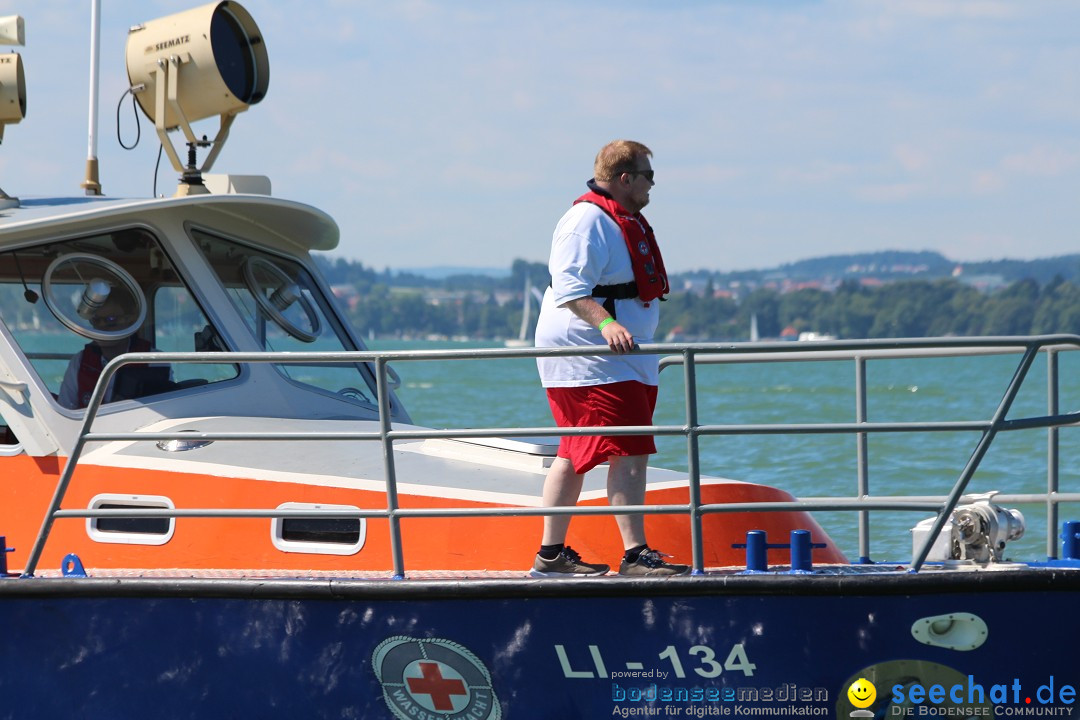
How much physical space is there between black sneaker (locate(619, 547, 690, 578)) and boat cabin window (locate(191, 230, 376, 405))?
6.73ft

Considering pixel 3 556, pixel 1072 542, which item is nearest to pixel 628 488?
pixel 1072 542

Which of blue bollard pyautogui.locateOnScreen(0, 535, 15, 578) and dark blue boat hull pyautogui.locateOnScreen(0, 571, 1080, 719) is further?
blue bollard pyautogui.locateOnScreen(0, 535, 15, 578)

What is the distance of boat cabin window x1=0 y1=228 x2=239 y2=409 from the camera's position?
5.41 meters

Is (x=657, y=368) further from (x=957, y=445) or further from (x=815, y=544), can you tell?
(x=957, y=445)

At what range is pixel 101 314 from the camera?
5562 millimetres

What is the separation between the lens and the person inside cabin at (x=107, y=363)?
17.6 feet

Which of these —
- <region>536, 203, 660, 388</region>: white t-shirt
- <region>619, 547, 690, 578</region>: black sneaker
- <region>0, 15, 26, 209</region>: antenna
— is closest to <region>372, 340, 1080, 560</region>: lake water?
<region>536, 203, 660, 388</region>: white t-shirt

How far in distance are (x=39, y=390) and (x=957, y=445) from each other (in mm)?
15962

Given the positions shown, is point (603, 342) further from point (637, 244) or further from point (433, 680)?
point (433, 680)

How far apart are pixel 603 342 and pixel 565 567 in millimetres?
752

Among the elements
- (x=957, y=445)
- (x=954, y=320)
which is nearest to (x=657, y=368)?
(x=957, y=445)

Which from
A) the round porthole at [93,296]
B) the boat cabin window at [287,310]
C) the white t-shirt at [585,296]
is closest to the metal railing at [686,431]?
the white t-shirt at [585,296]

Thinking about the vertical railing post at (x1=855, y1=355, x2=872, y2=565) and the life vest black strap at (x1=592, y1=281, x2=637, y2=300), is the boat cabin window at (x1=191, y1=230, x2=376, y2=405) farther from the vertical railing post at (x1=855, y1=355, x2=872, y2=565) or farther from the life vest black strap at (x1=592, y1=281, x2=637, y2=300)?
the vertical railing post at (x1=855, y1=355, x2=872, y2=565)

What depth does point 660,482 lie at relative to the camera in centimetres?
501
